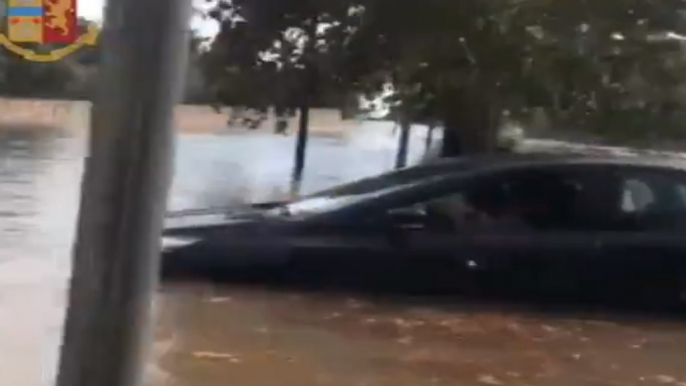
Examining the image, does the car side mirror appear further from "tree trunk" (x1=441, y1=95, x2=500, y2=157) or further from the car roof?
"tree trunk" (x1=441, y1=95, x2=500, y2=157)

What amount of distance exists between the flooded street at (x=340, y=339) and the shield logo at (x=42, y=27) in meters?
1.30

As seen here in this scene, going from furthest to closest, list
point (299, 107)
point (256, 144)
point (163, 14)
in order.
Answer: point (256, 144) → point (299, 107) → point (163, 14)

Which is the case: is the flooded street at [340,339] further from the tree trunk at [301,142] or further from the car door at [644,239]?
the tree trunk at [301,142]

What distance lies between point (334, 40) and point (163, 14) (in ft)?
28.8

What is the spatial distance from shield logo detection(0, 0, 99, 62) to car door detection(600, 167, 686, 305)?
343 cm

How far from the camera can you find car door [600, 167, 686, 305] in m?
6.95

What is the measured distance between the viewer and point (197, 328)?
20.1 feet

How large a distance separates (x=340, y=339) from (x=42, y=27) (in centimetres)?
587

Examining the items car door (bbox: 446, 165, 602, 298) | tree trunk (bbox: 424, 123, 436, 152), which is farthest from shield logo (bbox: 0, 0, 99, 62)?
tree trunk (bbox: 424, 123, 436, 152)

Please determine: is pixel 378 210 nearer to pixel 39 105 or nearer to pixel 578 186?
pixel 578 186

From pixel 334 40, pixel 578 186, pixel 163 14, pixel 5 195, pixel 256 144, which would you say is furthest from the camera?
pixel 256 144

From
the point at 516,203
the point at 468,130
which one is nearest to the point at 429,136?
the point at 468,130

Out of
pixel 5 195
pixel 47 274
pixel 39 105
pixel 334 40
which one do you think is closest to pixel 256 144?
pixel 39 105

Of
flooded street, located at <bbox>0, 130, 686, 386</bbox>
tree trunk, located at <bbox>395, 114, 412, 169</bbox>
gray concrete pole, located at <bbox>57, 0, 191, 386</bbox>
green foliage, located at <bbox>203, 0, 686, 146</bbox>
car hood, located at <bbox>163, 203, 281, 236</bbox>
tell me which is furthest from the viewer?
tree trunk, located at <bbox>395, 114, 412, 169</bbox>
